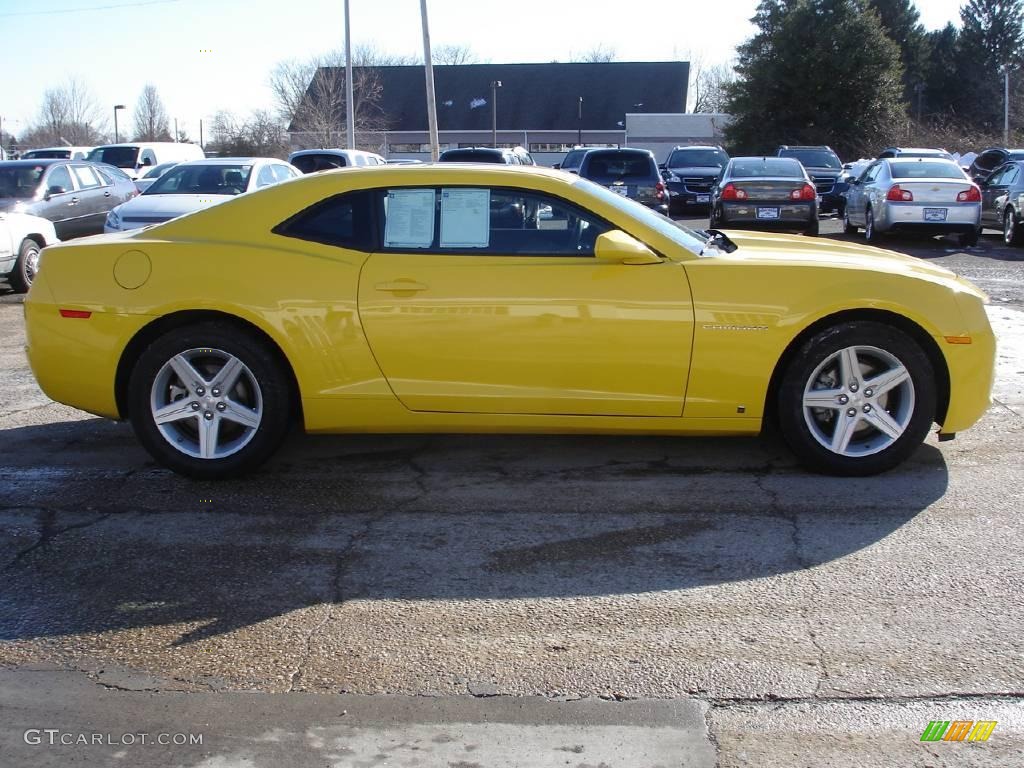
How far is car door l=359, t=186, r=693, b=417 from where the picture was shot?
4.99m

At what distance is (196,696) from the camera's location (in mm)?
3264

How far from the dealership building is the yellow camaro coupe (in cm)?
5700

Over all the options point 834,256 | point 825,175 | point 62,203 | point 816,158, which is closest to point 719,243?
point 834,256

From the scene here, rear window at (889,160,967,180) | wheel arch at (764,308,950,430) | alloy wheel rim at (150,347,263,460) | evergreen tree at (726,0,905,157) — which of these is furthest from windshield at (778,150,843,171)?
alloy wheel rim at (150,347,263,460)

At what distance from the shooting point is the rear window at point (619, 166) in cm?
2008

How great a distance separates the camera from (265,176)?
15062mm

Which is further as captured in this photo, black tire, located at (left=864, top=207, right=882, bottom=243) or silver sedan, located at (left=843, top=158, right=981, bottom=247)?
black tire, located at (left=864, top=207, right=882, bottom=243)

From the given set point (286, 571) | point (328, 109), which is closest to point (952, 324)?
point (286, 571)

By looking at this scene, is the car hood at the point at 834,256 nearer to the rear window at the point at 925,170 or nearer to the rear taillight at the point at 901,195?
the rear taillight at the point at 901,195

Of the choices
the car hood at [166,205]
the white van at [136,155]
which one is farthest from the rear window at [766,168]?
the white van at [136,155]

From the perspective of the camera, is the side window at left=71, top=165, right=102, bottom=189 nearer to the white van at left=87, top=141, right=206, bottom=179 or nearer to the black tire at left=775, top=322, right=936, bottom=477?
the white van at left=87, top=141, right=206, bottom=179

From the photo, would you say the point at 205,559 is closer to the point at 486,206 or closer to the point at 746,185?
the point at 486,206

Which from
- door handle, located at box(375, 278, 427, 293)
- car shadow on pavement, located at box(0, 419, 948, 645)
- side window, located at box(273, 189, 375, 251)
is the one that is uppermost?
side window, located at box(273, 189, 375, 251)

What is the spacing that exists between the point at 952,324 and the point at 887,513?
40.3 inches
